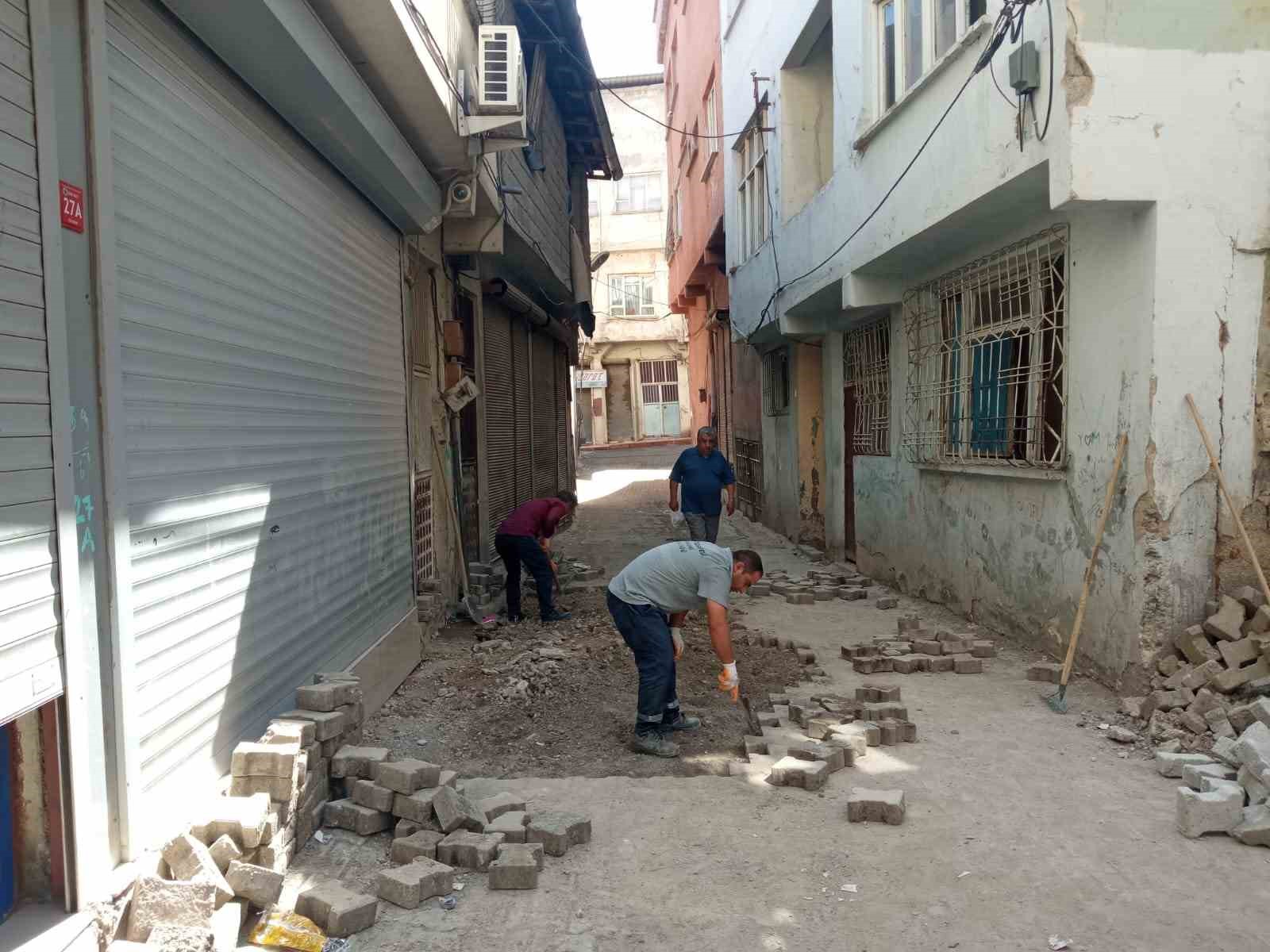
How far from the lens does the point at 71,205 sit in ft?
9.54

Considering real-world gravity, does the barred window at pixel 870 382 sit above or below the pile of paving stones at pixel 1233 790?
above

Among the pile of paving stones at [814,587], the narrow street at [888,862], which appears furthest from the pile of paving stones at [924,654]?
the pile of paving stones at [814,587]

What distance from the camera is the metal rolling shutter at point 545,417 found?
15.0m

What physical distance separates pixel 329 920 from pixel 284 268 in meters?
3.18

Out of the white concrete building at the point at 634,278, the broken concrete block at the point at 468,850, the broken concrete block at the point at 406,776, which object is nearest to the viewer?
the broken concrete block at the point at 468,850

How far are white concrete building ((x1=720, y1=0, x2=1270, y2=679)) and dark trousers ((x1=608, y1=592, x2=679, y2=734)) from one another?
276cm

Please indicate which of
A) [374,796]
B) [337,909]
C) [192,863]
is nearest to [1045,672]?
[374,796]

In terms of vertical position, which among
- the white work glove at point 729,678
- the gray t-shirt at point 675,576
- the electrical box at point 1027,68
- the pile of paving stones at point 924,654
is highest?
the electrical box at point 1027,68

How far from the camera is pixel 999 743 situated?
507cm

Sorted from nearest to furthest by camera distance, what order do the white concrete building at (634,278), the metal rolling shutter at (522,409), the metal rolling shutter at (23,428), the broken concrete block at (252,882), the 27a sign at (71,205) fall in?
1. the metal rolling shutter at (23,428)
2. the 27a sign at (71,205)
3. the broken concrete block at (252,882)
4. the metal rolling shutter at (522,409)
5. the white concrete building at (634,278)

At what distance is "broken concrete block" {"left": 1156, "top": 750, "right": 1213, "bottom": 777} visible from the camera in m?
4.41

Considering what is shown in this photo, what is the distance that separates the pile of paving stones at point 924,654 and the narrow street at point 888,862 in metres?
1.02

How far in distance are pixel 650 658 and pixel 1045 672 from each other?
2698 millimetres

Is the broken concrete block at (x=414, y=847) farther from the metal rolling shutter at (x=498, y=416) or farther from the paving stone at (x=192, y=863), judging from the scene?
the metal rolling shutter at (x=498, y=416)
